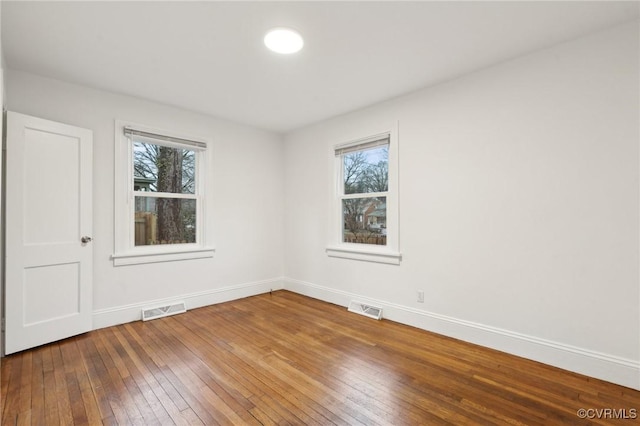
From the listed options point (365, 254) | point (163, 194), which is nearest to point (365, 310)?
point (365, 254)

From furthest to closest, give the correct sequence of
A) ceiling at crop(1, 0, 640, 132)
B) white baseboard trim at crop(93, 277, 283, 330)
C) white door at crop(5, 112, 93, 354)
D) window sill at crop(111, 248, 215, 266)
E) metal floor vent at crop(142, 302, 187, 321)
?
metal floor vent at crop(142, 302, 187, 321)
window sill at crop(111, 248, 215, 266)
white baseboard trim at crop(93, 277, 283, 330)
white door at crop(5, 112, 93, 354)
ceiling at crop(1, 0, 640, 132)

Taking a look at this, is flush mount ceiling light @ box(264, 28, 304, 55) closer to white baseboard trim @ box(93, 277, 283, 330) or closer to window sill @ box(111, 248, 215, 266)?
window sill @ box(111, 248, 215, 266)

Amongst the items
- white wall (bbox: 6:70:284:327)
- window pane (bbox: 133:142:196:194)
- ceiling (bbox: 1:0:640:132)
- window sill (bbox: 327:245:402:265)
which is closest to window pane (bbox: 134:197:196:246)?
window pane (bbox: 133:142:196:194)

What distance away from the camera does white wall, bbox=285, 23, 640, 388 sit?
7.21ft

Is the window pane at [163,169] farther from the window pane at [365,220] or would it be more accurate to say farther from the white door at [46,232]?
the window pane at [365,220]

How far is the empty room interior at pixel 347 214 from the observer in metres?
2.05

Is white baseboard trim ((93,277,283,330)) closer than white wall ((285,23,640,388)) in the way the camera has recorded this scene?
No

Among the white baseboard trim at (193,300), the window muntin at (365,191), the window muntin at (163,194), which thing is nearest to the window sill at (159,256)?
the window muntin at (163,194)

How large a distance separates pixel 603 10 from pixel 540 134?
869mm

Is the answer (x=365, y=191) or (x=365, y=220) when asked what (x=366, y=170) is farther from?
(x=365, y=220)

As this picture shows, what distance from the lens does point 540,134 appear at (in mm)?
2525

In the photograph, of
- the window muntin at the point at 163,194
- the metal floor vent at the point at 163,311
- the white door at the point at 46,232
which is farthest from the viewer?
the window muntin at the point at 163,194

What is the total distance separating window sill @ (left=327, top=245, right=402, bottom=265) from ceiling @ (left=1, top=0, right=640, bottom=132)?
6.10 feet

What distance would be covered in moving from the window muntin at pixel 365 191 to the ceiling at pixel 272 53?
787 millimetres
